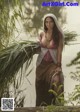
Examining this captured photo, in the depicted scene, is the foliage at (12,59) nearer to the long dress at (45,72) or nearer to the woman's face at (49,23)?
the long dress at (45,72)

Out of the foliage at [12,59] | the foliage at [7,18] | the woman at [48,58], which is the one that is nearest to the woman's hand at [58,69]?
the woman at [48,58]

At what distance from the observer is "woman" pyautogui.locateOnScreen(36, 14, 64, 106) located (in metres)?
2.52

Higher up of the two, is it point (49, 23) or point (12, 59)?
point (49, 23)

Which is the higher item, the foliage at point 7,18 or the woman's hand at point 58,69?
the foliage at point 7,18

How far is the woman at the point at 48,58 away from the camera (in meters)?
2.52

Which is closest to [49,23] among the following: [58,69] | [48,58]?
[48,58]

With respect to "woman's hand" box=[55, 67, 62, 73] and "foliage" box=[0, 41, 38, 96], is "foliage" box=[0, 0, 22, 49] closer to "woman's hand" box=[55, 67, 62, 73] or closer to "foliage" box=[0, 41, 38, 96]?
"foliage" box=[0, 41, 38, 96]

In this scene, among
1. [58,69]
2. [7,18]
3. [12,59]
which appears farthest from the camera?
[58,69]

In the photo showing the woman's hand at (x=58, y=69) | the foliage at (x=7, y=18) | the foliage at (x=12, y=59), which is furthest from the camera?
the woman's hand at (x=58, y=69)

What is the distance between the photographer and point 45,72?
100.0 inches

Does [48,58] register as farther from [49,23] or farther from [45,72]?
[49,23]

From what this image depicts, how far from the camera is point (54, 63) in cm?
253

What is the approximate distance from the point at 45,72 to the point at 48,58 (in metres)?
0.13

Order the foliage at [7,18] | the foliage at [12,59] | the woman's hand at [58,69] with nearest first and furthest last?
the foliage at [7,18] < the foliage at [12,59] < the woman's hand at [58,69]
